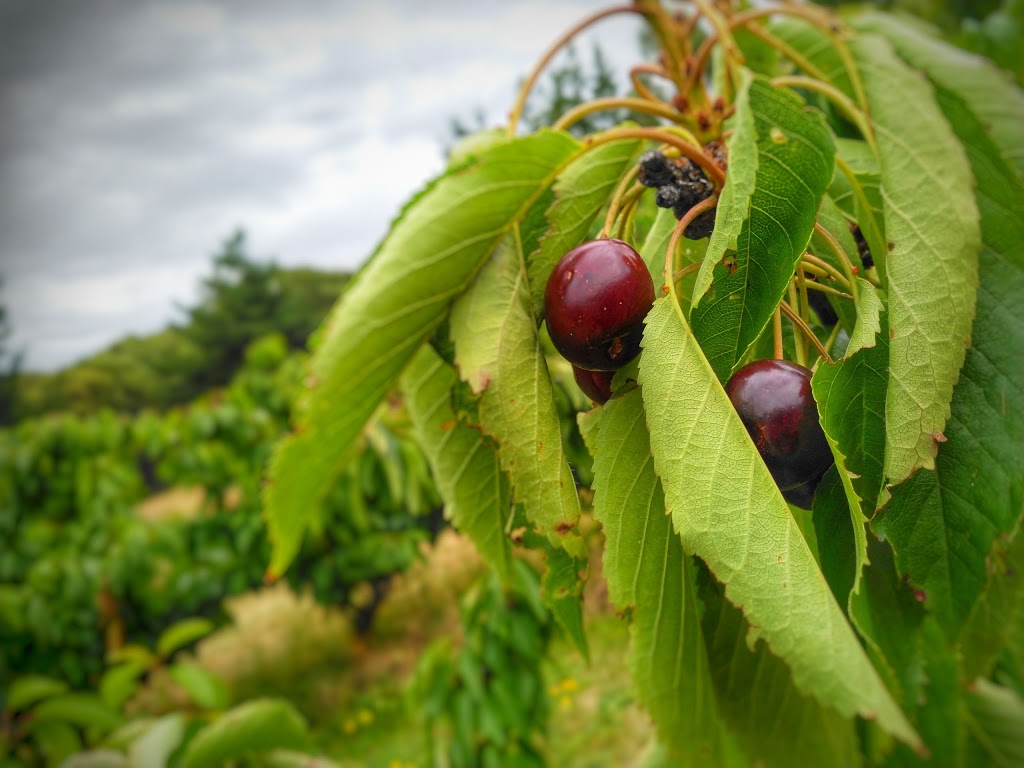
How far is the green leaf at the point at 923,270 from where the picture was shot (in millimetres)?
549

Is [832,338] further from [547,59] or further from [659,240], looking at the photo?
[547,59]

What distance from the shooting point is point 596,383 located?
2.21 feet

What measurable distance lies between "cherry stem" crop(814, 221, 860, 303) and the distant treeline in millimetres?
21194

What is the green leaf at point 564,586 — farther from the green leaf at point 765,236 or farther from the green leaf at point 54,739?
the green leaf at point 54,739

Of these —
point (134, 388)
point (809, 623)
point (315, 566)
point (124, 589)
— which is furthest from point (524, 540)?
point (134, 388)

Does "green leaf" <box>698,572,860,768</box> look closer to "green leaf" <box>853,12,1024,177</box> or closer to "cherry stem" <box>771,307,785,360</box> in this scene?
"cherry stem" <box>771,307,785,360</box>

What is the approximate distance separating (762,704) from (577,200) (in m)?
0.55

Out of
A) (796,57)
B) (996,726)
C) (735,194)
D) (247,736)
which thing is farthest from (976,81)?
(247,736)

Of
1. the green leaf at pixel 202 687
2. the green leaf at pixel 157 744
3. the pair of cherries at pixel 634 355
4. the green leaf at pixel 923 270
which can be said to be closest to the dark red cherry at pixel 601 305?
the pair of cherries at pixel 634 355

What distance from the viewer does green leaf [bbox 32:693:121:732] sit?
2396 mm

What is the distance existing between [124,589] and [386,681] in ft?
8.00

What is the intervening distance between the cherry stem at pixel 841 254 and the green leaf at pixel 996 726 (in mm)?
1159

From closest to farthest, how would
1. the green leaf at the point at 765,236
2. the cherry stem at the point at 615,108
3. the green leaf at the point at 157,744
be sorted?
the green leaf at the point at 765,236 < the cherry stem at the point at 615,108 < the green leaf at the point at 157,744

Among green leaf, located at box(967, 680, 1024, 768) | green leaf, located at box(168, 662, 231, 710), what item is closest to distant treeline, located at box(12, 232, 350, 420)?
green leaf, located at box(168, 662, 231, 710)
